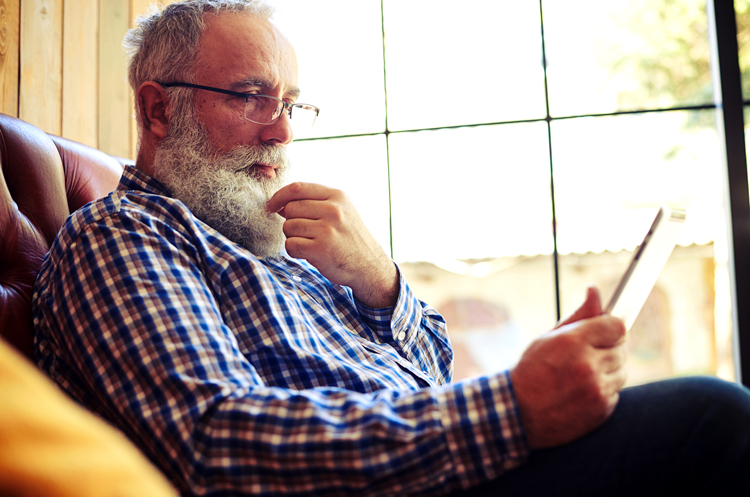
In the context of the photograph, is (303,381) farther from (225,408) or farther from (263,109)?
(263,109)

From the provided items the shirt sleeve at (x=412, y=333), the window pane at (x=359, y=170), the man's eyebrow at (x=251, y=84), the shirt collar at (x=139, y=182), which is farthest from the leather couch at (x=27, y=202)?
the window pane at (x=359, y=170)

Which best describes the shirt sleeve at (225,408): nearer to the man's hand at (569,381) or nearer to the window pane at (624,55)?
the man's hand at (569,381)

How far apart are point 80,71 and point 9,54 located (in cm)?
32

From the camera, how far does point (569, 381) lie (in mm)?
583

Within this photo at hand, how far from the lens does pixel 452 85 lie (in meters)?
2.36

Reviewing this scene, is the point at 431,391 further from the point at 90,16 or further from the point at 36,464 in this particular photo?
the point at 90,16

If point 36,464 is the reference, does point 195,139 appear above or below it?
above

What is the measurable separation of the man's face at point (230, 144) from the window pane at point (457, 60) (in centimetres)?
118

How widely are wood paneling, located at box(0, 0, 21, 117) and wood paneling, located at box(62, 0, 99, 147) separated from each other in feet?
0.67

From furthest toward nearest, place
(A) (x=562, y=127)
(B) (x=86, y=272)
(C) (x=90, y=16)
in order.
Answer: (A) (x=562, y=127) → (C) (x=90, y=16) → (B) (x=86, y=272)

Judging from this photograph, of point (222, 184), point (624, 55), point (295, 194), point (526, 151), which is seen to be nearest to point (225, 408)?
point (295, 194)

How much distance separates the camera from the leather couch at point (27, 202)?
3.13 ft

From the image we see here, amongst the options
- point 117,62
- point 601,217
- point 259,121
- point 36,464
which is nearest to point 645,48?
point 601,217

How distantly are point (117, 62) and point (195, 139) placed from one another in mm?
1094
